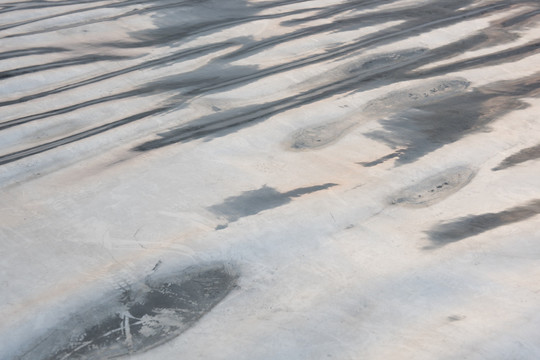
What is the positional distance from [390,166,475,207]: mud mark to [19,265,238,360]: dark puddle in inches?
31.6

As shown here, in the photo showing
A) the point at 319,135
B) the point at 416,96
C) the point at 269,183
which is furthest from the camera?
the point at 416,96

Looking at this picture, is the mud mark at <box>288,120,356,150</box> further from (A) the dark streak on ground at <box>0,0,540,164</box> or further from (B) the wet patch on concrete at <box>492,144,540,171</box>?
(B) the wet patch on concrete at <box>492,144,540,171</box>

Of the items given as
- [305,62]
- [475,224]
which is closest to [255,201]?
[475,224]

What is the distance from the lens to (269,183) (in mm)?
2734

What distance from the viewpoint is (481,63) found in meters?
3.75

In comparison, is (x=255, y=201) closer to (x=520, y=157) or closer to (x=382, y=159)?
(x=382, y=159)

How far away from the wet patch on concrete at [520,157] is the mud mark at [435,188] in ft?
0.49

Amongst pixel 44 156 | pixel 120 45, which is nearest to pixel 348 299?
pixel 44 156

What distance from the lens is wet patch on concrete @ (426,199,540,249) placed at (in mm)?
2387

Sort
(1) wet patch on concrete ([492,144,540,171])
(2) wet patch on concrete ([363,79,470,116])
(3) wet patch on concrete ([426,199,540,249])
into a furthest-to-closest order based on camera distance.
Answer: (2) wet patch on concrete ([363,79,470,116])
(1) wet patch on concrete ([492,144,540,171])
(3) wet patch on concrete ([426,199,540,249])

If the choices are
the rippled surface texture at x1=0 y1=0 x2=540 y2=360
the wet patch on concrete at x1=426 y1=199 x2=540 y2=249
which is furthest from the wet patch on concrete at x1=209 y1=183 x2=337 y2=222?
the wet patch on concrete at x1=426 y1=199 x2=540 y2=249

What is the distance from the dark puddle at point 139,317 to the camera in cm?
195

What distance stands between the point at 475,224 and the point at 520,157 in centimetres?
61

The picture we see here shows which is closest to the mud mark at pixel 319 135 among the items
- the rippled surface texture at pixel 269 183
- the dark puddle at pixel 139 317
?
the rippled surface texture at pixel 269 183
